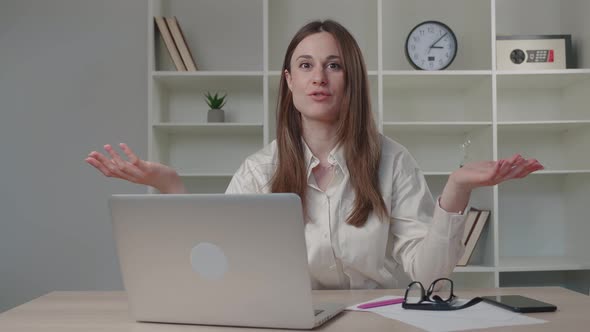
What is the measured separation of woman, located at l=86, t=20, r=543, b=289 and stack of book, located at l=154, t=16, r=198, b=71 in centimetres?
113

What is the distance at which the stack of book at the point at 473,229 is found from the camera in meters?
3.00

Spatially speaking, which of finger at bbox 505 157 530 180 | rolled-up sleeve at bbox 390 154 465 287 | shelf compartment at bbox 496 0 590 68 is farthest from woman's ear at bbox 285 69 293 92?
shelf compartment at bbox 496 0 590 68

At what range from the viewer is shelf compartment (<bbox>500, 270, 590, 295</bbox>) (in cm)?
331

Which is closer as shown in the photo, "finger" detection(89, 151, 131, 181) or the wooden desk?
the wooden desk

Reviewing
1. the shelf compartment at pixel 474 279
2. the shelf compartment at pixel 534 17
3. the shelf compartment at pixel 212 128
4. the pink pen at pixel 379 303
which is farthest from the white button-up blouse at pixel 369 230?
the shelf compartment at pixel 534 17

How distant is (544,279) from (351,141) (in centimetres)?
205

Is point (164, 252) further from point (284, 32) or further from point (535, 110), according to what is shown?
point (535, 110)

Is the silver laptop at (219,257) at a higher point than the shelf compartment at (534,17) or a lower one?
lower

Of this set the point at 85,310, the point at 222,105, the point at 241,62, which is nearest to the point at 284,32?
the point at 241,62

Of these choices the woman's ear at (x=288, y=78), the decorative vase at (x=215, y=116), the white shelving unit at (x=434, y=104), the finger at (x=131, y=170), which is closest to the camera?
the finger at (x=131, y=170)

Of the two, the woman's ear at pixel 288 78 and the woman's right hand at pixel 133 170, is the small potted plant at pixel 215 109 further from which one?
the woman's right hand at pixel 133 170

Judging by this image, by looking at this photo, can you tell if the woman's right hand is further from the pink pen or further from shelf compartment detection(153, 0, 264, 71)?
shelf compartment detection(153, 0, 264, 71)

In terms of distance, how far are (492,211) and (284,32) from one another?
4.56ft

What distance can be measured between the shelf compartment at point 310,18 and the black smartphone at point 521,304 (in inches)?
86.1
